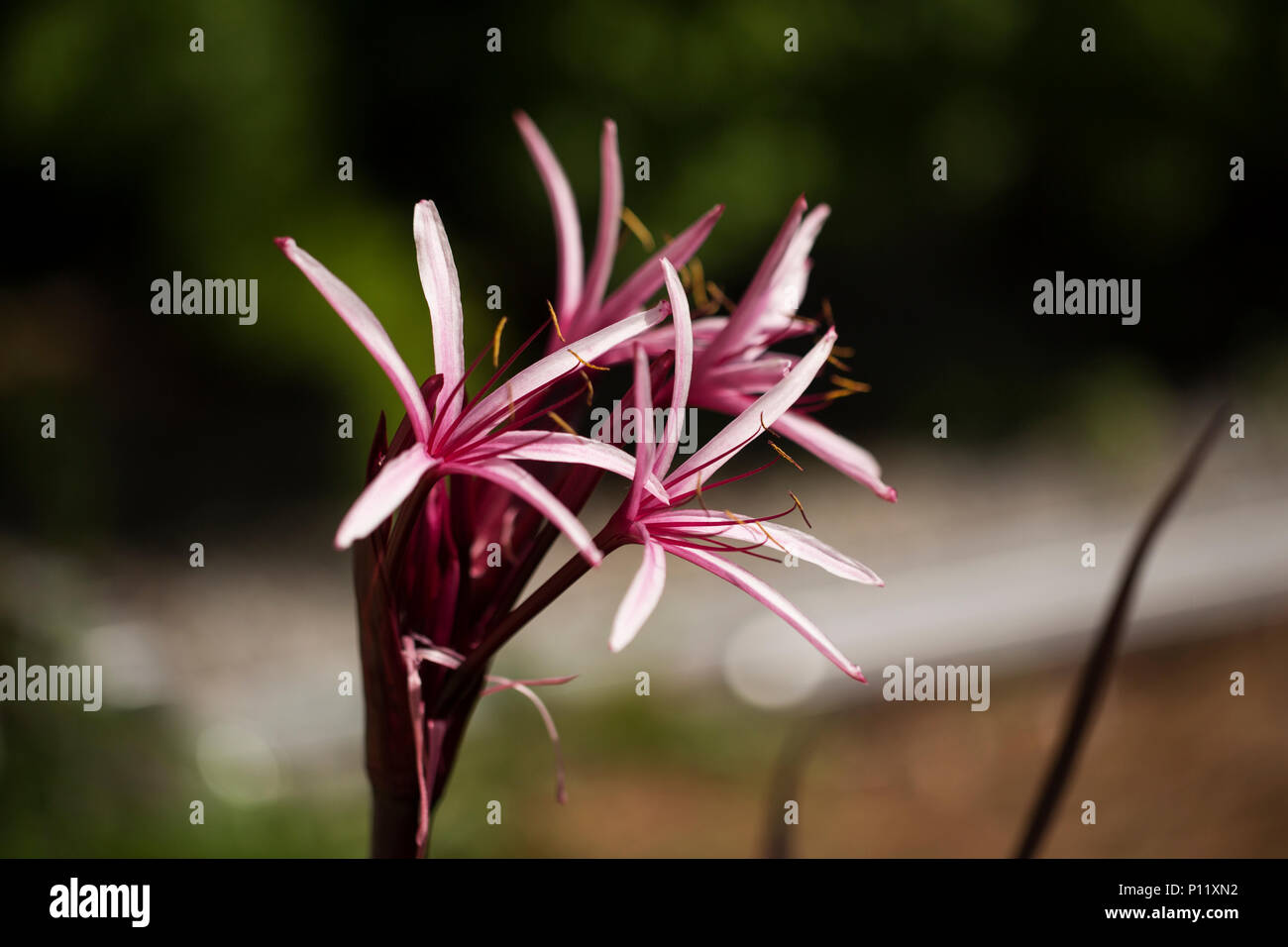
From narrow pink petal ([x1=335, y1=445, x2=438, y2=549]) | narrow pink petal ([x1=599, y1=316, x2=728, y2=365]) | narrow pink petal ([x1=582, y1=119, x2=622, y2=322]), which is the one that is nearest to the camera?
narrow pink petal ([x1=335, y1=445, x2=438, y2=549])

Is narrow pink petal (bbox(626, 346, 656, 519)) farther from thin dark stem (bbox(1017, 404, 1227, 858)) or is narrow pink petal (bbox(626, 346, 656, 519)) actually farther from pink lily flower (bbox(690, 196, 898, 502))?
thin dark stem (bbox(1017, 404, 1227, 858))

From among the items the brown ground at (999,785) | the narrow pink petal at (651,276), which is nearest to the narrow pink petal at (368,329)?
the narrow pink petal at (651,276)

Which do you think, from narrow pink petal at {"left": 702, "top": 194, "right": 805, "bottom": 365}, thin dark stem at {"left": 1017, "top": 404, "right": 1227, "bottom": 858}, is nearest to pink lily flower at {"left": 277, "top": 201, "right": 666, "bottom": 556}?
narrow pink petal at {"left": 702, "top": 194, "right": 805, "bottom": 365}

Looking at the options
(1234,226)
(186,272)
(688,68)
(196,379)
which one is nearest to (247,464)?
(196,379)

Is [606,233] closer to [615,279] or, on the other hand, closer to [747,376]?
[747,376]

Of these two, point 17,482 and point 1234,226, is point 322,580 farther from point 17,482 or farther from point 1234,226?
point 1234,226

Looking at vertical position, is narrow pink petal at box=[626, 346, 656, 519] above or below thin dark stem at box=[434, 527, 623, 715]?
above

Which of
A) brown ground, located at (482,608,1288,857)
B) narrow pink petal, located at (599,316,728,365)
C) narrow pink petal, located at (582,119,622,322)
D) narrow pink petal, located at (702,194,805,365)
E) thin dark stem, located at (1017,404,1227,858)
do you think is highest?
narrow pink petal, located at (582,119,622,322)

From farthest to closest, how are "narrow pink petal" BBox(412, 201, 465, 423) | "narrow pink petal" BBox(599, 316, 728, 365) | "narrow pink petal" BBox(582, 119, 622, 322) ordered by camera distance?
"narrow pink petal" BBox(582, 119, 622, 322)
"narrow pink petal" BBox(599, 316, 728, 365)
"narrow pink petal" BBox(412, 201, 465, 423)
